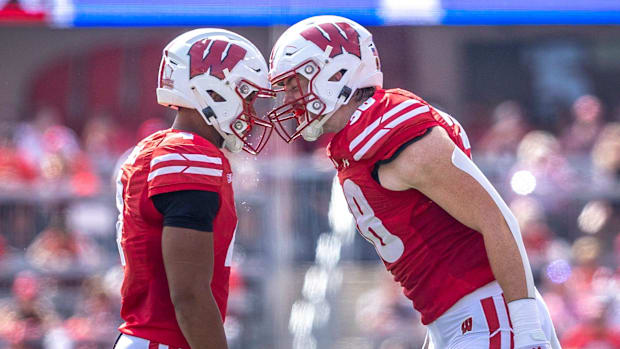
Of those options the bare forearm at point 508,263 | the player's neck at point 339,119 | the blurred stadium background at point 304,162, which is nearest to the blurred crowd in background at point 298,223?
the blurred stadium background at point 304,162

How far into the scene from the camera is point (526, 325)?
7.02 feet

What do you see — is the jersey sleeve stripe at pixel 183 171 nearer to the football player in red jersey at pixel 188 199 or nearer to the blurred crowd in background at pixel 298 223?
the football player in red jersey at pixel 188 199

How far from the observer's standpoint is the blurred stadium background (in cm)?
454

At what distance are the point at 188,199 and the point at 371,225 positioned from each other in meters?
0.51

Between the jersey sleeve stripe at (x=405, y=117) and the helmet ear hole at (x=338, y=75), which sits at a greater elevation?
the helmet ear hole at (x=338, y=75)

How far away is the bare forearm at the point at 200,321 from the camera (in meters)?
2.16

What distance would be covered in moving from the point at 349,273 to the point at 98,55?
6.66ft

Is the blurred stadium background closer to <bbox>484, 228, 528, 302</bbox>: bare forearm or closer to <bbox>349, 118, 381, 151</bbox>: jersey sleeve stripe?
<bbox>349, 118, 381, 151</bbox>: jersey sleeve stripe

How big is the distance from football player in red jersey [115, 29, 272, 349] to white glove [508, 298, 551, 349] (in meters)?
0.73

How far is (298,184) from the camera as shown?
15.8ft

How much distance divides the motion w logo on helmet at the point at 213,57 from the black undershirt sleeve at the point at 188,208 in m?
0.41

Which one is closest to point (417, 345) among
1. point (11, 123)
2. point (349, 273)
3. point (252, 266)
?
point (349, 273)

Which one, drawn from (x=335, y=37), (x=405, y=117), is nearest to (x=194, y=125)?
(x=335, y=37)

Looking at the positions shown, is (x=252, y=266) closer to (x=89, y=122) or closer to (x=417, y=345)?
(x=417, y=345)
